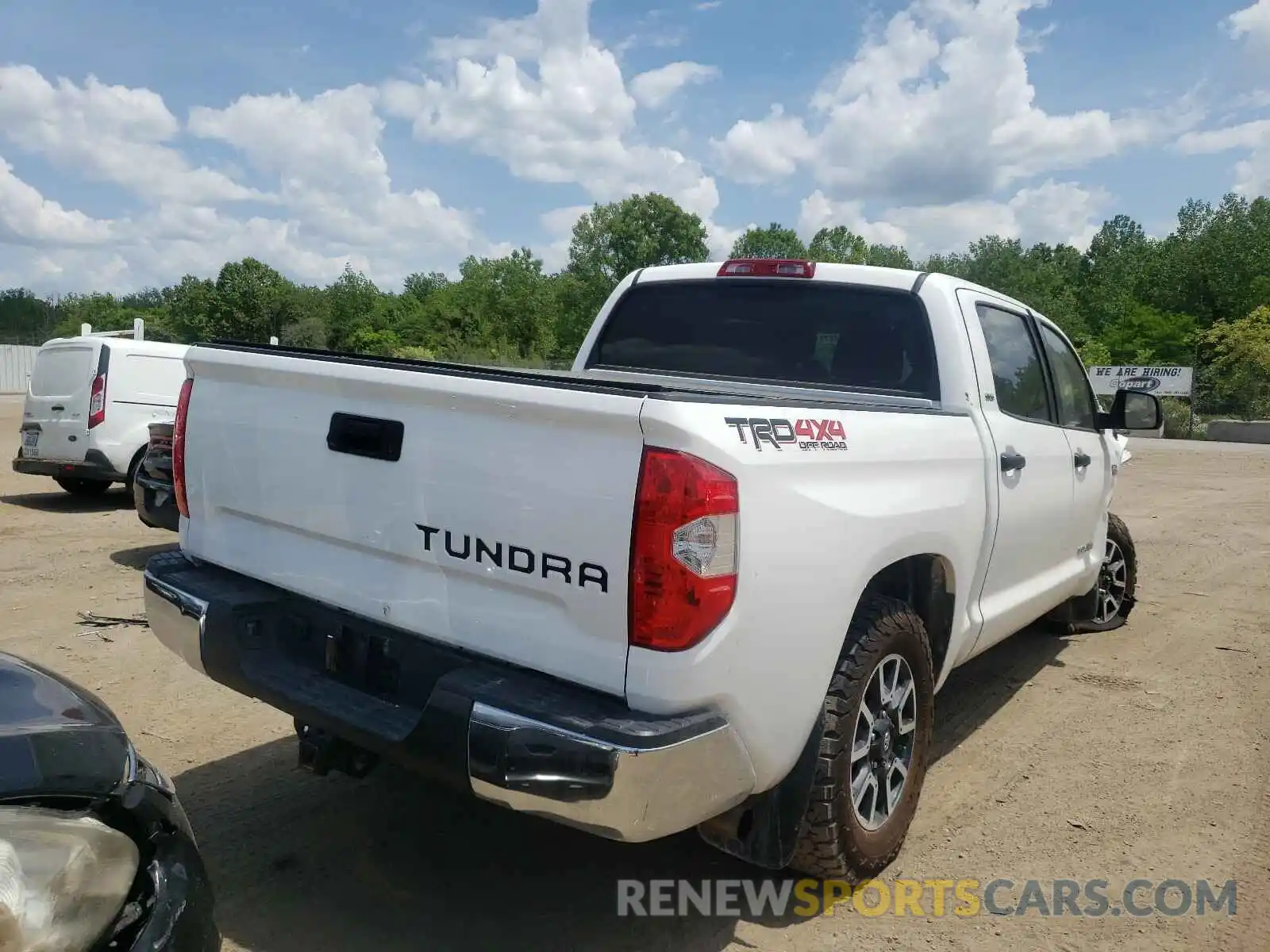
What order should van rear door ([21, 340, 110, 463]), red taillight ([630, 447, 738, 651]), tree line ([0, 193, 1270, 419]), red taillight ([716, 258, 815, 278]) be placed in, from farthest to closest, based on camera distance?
tree line ([0, 193, 1270, 419]), van rear door ([21, 340, 110, 463]), red taillight ([716, 258, 815, 278]), red taillight ([630, 447, 738, 651])

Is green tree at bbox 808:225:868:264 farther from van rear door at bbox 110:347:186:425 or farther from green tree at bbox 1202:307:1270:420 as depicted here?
van rear door at bbox 110:347:186:425

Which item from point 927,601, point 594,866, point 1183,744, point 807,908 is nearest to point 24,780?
point 594,866

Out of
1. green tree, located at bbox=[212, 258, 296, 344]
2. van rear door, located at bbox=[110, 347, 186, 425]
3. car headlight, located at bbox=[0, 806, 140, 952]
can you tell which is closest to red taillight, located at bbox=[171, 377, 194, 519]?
car headlight, located at bbox=[0, 806, 140, 952]

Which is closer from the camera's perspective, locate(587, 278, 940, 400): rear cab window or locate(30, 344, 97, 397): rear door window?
locate(587, 278, 940, 400): rear cab window

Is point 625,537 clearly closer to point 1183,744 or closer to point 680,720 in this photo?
point 680,720

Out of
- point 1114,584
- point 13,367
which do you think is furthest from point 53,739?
point 13,367

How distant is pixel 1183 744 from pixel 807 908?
238 cm

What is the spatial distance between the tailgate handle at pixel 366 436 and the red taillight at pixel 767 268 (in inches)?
84.2

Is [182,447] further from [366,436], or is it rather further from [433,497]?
[433,497]

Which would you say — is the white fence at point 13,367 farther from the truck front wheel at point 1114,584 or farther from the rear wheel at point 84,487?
the truck front wheel at point 1114,584

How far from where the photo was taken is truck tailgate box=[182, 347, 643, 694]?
2316mm

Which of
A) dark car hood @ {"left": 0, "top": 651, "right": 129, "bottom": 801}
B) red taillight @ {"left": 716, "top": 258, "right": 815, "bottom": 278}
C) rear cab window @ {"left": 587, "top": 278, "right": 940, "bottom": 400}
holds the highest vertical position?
red taillight @ {"left": 716, "top": 258, "right": 815, "bottom": 278}

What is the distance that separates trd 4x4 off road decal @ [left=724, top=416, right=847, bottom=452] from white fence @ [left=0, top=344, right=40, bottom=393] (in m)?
47.4

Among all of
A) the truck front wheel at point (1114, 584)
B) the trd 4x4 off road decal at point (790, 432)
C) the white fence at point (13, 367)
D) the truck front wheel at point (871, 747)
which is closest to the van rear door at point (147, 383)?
the truck front wheel at point (1114, 584)
